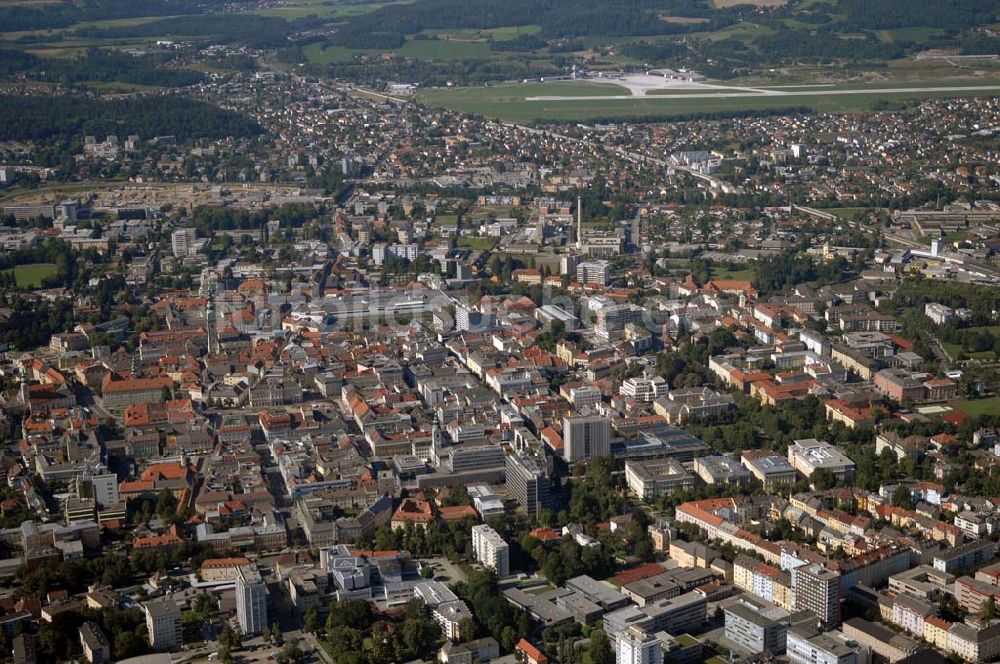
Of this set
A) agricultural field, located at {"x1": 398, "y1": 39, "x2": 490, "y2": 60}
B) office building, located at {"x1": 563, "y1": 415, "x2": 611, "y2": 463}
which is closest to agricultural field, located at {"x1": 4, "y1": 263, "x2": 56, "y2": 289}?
office building, located at {"x1": 563, "y1": 415, "x2": 611, "y2": 463}

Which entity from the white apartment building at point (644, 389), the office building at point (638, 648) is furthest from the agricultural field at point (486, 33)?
the office building at point (638, 648)

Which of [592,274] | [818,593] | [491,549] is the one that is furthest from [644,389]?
[818,593]

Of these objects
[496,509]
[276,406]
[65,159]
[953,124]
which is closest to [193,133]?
[65,159]

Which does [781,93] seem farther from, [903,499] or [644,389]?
[903,499]

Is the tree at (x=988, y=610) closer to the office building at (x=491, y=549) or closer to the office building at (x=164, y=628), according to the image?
the office building at (x=491, y=549)

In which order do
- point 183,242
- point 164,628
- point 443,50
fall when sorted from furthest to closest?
point 443,50
point 183,242
point 164,628

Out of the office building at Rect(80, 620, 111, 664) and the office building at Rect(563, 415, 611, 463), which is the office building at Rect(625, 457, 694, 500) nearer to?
the office building at Rect(563, 415, 611, 463)

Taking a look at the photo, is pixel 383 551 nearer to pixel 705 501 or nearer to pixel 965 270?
pixel 705 501
